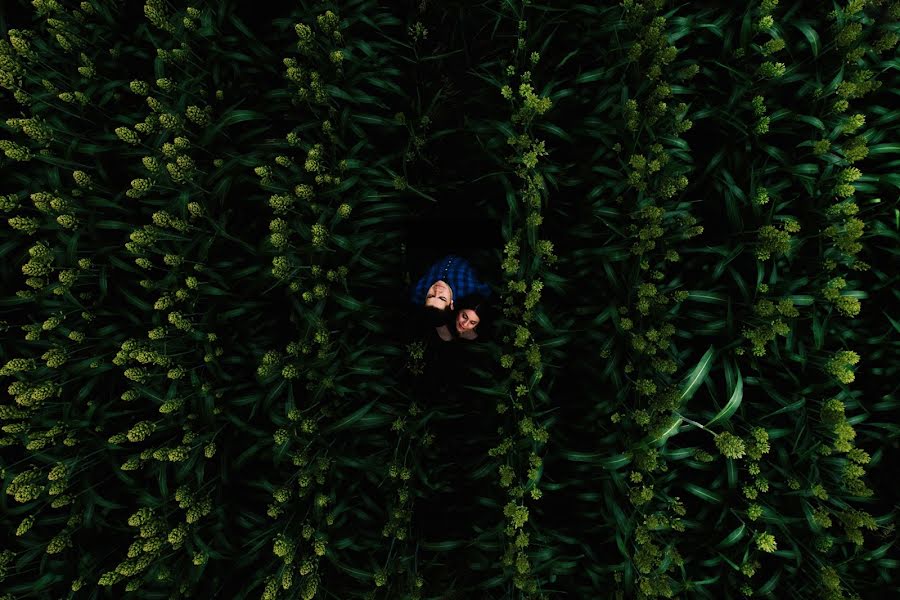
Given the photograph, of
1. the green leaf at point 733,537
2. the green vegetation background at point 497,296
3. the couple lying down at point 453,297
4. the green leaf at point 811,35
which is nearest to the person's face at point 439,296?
the couple lying down at point 453,297

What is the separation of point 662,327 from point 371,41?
2.50 meters

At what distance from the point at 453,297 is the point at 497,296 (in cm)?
30

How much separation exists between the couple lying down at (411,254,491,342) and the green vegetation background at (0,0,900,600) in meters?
0.14

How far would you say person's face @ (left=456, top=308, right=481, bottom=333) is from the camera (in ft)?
8.04

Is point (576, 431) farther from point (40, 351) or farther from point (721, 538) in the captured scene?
point (40, 351)

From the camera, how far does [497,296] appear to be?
257cm

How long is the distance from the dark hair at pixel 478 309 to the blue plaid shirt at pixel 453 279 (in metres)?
0.03

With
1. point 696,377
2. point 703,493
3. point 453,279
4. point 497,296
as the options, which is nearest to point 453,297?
point 453,279

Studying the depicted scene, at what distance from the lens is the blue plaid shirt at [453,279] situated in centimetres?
248

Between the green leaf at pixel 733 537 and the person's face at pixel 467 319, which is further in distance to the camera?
the person's face at pixel 467 319

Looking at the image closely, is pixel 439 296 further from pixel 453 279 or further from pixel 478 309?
pixel 478 309

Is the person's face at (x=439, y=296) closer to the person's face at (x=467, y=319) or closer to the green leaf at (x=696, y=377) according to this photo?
the person's face at (x=467, y=319)

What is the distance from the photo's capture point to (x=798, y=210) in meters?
2.30

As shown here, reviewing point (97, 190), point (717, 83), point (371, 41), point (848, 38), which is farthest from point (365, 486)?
point (848, 38)
